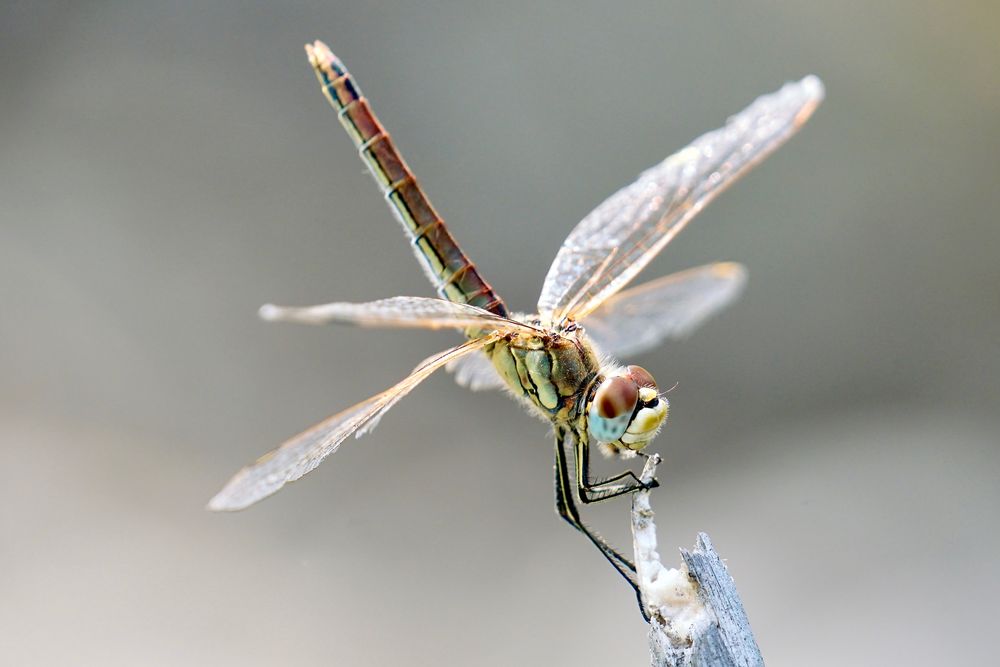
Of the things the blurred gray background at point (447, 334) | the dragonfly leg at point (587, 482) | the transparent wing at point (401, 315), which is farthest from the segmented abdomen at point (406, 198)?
the blurred gray background at point (447, 334)

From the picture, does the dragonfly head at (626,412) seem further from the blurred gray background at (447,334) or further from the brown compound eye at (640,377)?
the blurred gray background at (447,334)

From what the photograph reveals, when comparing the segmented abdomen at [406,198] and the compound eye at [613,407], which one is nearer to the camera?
the compound eye at [613,407]

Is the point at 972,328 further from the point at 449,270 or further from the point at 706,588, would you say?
the point at 706,588

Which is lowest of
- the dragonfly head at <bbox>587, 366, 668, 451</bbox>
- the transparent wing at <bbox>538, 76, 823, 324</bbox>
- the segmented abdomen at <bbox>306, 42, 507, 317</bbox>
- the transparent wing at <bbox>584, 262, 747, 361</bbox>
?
the dragonfly head at <bbox>587, 366, 668, 451</bbox>

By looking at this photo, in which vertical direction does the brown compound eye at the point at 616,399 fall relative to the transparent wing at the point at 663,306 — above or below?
below

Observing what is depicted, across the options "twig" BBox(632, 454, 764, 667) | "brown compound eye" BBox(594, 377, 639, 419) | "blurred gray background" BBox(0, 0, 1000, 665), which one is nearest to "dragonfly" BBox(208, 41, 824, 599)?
"brown compound eye" BBox(594, 377, 639, 419)

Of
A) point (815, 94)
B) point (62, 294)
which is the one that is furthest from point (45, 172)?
point (815, 94)

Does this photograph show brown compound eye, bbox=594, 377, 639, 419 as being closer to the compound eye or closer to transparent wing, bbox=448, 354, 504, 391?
the compound eye

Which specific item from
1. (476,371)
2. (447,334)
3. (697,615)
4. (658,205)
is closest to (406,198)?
(476,371)
